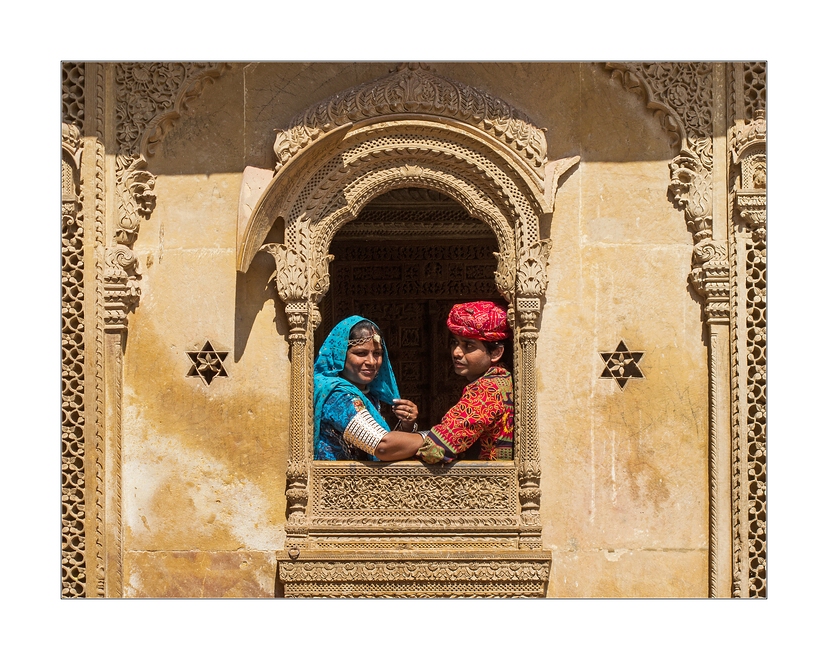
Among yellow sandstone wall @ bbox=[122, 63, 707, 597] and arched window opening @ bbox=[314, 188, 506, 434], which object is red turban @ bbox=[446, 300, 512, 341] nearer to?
yellow sandstone wall @ bbox=[122, 63, 707, 597]

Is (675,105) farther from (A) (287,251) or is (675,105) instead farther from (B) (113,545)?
(B) (113,545)

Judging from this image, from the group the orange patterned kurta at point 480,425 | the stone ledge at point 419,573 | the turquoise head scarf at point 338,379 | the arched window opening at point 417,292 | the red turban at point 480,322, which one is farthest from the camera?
the arched window opening at point 417,292

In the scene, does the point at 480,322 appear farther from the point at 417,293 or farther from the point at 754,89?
the point at 417,293

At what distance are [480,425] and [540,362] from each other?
0.48 meters

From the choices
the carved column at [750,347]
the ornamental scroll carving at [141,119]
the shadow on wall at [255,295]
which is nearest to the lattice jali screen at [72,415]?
the ornamental scroll carving at [141,119]

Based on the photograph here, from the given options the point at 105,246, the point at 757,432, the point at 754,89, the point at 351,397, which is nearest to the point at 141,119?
the point at 105,246

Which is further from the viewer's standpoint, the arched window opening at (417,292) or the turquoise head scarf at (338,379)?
the arched window opening at (417,292)

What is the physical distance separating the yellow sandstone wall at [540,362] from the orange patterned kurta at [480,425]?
8.7 inches

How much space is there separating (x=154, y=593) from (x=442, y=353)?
10.3ft

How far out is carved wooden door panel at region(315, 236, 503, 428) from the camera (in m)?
10.6

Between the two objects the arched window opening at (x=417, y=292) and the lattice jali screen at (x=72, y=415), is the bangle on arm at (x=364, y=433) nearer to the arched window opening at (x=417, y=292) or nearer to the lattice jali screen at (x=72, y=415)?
the lattice jali screen at (x=72, y=415)

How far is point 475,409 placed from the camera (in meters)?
8.32

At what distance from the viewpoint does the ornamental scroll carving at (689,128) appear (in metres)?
8.34

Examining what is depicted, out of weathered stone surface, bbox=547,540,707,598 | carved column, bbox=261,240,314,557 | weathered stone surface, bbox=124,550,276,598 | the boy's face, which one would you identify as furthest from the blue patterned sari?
weathered stone surface, bbox=547,540,707,598
